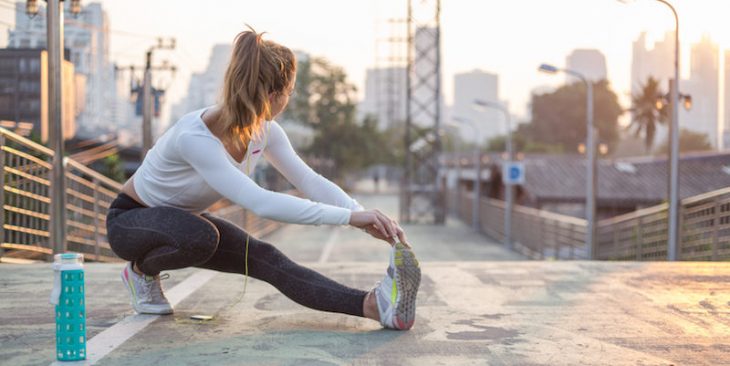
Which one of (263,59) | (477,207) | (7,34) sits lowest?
(477,207)

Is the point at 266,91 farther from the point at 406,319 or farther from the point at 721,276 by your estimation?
the point at 721,276

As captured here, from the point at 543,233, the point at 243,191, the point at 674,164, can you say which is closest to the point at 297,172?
the point at 243,191

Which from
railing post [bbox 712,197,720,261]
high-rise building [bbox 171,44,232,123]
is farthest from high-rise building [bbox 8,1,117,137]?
railing post [bbox 712,197,720,261]

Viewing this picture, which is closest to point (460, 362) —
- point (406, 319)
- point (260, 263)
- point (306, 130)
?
point (406, 319)

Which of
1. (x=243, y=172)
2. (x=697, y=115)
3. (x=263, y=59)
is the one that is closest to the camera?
(x=263, y=59)

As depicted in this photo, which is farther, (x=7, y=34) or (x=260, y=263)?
(x=7, y=34)

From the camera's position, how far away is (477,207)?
136 feet

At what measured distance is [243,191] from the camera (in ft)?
11.9

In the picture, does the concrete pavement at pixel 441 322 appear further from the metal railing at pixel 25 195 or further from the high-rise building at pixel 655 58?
the high-rise building at pixel 655 58

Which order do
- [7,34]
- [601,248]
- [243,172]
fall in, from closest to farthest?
1. [243,172]
2. [7,34]
3. [601,248]

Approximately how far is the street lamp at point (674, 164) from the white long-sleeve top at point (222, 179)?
12.2 meters

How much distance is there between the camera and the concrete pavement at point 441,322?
11.5 ft

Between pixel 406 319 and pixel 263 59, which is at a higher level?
pixel 263 59

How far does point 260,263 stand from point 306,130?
7886 cm
